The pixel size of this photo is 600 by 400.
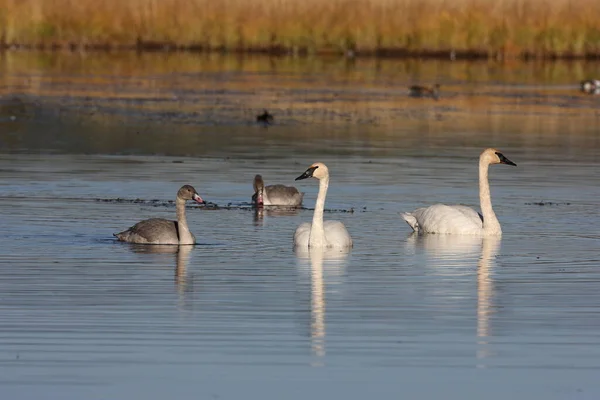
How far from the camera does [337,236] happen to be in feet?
50.0

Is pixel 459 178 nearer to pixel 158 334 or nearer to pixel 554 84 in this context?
pixel 158 334

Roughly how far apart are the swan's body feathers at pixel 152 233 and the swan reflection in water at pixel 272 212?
7.14 feet

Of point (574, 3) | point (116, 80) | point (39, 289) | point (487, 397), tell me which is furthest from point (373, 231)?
point (574, 3)

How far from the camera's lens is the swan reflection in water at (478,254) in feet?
37.7

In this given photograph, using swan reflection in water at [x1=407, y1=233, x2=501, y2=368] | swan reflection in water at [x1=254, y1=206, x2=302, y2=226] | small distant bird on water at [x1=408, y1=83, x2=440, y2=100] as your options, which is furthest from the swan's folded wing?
small distant bird on water at [x1=408, y1=83, x2=440, y2=100]

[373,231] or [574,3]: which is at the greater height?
[574,3]

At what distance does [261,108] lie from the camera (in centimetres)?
3388

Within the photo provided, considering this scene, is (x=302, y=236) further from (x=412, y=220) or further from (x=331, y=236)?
(x=412, y=220)

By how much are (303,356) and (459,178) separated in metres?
13.0

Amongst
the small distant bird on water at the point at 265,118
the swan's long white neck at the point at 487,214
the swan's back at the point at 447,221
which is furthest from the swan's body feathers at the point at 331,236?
the small distant bird on water at the point at 265,118

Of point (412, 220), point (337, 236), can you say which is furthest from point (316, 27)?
point (337, 236)

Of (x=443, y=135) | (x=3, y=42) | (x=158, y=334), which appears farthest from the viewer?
(x=3, y=42)

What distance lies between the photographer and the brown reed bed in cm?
4912

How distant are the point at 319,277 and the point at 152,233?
268 cm
